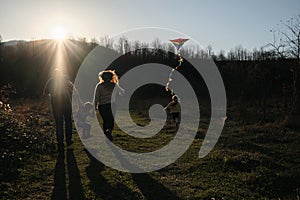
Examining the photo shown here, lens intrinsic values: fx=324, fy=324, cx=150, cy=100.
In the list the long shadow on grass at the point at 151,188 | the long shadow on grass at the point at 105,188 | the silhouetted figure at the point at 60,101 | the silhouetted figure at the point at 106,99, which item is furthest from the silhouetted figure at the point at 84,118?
the long shadow on grass at the point at 151,188

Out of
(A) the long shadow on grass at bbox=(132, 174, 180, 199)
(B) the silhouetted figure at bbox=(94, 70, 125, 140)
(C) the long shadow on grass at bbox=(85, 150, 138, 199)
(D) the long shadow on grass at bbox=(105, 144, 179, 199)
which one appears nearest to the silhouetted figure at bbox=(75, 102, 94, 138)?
(B) the silhouetted figure at bbox=(94, 70, 125, 140)

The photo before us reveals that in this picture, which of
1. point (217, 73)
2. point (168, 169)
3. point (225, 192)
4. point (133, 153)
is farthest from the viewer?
point (217, 73)

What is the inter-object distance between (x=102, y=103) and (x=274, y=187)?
4.51m

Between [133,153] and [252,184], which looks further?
[133,153]

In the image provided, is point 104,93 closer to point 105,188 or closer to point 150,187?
point 105,188

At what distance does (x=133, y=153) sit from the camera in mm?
8148

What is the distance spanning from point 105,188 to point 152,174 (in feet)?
3.71

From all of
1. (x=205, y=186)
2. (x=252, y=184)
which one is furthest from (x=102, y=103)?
(x=252, y=184)

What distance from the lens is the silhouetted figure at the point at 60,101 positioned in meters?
8.40

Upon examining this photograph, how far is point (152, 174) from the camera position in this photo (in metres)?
6.28

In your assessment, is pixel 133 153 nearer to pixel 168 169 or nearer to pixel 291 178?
pixel 168 169

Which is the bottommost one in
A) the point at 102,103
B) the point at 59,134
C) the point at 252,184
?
the point at 252,184

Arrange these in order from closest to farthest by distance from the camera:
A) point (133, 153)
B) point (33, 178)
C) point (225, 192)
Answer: point (225, 192) < point (33, 178) < point (133, 153)

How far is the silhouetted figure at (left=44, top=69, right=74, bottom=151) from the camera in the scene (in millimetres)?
8398
